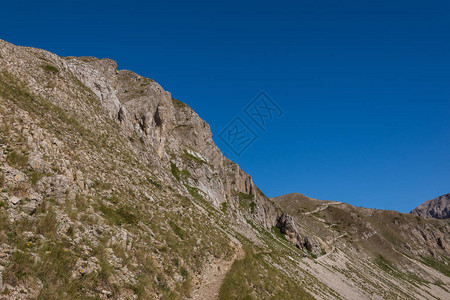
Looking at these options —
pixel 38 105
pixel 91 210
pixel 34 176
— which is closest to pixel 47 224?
pixel 91 210

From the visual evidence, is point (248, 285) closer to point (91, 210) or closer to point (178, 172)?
point (91, 210)

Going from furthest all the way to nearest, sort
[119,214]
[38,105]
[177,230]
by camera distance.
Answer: [38,105], [177,230], [119,214]

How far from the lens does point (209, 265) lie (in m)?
20.4

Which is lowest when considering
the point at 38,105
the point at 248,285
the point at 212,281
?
the point at 212,281

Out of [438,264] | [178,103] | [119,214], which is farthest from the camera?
[438,264]

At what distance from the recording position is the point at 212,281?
18.8 m

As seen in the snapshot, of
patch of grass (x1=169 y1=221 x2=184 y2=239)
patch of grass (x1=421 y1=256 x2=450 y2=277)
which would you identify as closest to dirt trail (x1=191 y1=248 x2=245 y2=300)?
patch of grass (x1=169 y1=221 x2=184 y2=239)

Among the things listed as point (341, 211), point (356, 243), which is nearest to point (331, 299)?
point (356, 243)

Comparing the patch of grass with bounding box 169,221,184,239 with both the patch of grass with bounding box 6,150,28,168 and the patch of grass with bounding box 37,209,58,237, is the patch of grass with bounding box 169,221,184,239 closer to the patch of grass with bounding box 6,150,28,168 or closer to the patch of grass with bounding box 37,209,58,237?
the patch of grass with bounding box 37,209,58,237

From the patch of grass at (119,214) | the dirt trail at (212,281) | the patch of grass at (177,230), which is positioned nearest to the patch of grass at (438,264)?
the dirt trail at (212,281)

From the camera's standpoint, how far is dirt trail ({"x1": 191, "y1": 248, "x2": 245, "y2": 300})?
1617 cm

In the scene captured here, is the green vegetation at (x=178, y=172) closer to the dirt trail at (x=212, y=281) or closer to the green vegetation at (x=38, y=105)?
the green vegetation at (x=38, y=105)

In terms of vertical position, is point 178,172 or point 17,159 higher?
point 178,172

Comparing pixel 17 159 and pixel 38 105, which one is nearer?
pixel 17 159
